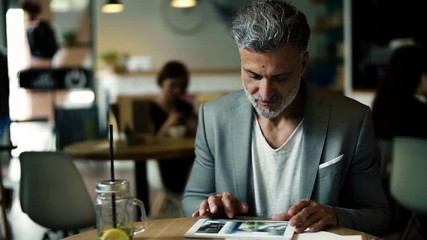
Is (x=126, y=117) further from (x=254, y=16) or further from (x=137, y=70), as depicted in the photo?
(x=254, y=16)

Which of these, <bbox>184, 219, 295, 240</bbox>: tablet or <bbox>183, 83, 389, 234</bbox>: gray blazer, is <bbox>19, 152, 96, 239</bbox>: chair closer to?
<bbox>183, 83, 389, 234</bbox>: gray blazer

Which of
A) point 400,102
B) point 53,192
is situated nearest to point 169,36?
point 400,102

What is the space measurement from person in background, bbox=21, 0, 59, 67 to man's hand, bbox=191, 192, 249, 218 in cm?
594

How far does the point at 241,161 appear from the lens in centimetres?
198

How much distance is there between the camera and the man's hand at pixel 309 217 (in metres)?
1.61

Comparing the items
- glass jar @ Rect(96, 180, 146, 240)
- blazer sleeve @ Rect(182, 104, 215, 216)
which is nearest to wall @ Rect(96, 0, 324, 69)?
blazer sleeve @ Rect(182, 104, 215, 216)

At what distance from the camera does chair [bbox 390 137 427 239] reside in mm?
3070

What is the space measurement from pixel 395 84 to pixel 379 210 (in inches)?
84.8

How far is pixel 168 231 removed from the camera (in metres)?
1.67

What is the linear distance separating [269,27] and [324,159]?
45cm

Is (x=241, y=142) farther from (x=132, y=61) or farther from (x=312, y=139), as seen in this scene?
(x=132, y=61)

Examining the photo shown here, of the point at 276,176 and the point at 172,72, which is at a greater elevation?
the point at 172,72

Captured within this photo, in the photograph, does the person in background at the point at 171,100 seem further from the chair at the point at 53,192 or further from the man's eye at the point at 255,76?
the man's eye at the point at 255,76

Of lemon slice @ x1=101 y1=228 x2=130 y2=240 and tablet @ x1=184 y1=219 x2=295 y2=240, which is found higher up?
lemon slice @ x1=101 y1=228 x2=130 y2=240
